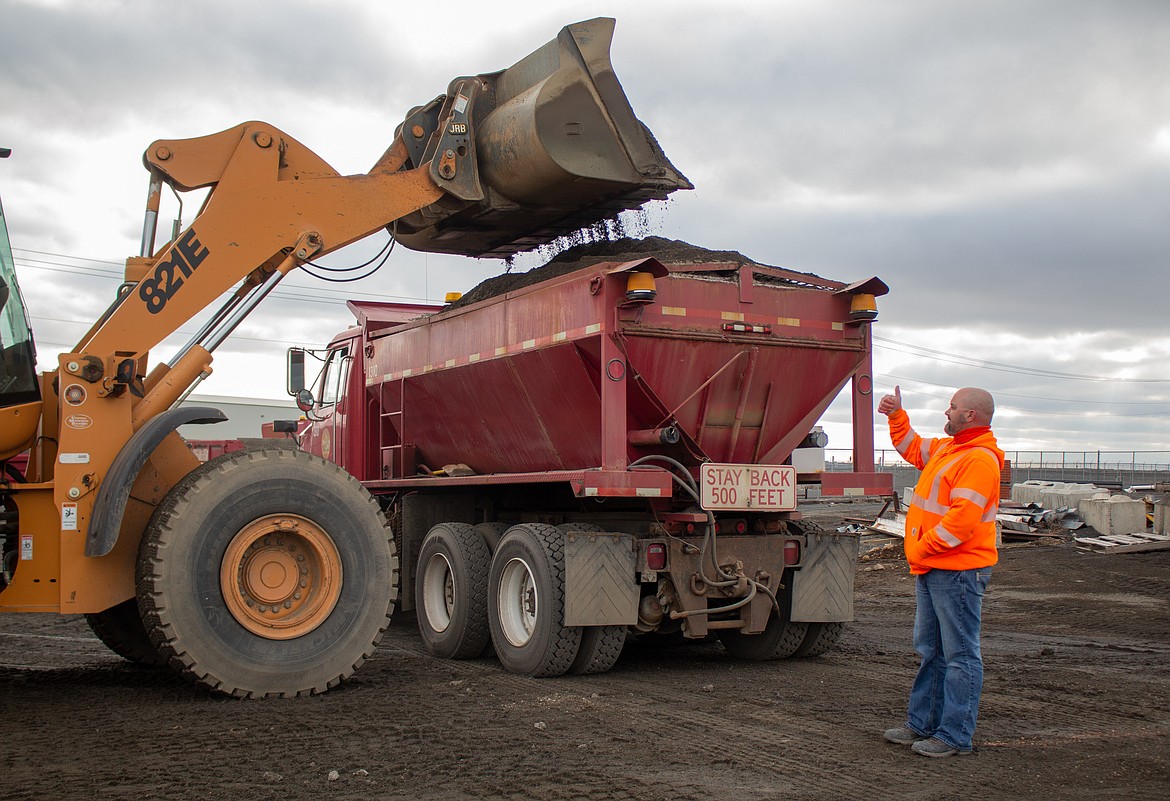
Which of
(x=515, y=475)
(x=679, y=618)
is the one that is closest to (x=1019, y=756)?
(x=679, y=618)

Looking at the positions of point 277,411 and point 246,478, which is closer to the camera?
point 246,478

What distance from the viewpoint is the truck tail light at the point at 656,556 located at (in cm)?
767

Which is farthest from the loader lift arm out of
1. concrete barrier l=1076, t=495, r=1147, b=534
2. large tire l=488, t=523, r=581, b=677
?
concrete barrier l=1076, t=495, r=1147, b=534

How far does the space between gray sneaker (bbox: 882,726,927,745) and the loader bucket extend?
438 centimetres

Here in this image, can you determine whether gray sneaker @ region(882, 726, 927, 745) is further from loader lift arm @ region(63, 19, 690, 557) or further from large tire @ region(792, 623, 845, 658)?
loader lift arm @ region(63, 19, 690, 557)

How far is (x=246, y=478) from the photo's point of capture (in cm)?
665

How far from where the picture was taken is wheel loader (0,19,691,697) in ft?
20.9

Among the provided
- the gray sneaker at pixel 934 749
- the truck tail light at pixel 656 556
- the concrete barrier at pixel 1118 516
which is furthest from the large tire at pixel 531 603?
the concrete barrier at pixel 1118 516

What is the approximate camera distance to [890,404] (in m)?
6.06

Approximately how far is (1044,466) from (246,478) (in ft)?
138

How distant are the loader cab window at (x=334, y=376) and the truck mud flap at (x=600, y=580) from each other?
483 cm

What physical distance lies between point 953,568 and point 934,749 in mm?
879

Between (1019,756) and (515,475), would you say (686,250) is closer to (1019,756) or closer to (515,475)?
(515,475)

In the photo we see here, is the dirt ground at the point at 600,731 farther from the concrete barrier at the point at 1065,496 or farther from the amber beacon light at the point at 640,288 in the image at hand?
the concrete barrier at the point at 1065,496
